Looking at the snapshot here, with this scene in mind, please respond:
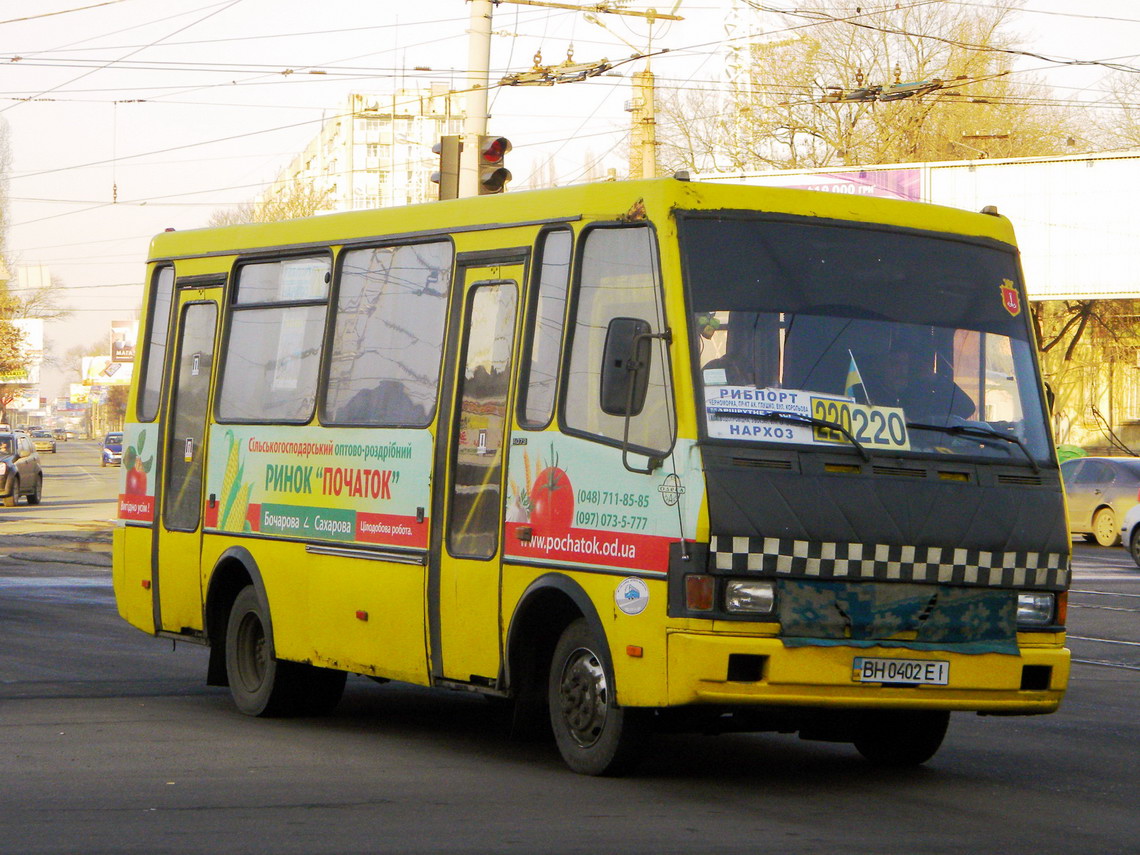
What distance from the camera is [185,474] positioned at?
39.4 feet

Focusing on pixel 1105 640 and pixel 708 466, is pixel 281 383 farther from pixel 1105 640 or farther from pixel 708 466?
pixel 1105 640

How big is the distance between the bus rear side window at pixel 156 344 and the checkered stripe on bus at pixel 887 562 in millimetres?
5850

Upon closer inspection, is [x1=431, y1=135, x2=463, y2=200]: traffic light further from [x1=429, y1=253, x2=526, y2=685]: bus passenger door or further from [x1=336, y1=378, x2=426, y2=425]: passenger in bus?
[x1=429, y1=253, x2=526, y2=685]: bus passenger door

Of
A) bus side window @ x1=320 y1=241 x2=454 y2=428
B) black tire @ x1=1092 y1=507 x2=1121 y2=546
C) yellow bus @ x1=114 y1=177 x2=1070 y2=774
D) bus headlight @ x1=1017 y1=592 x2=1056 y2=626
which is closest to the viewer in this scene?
yellow bus @ x1=114 y1=177 x2=1070 y2=774

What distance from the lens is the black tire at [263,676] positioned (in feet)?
36.0

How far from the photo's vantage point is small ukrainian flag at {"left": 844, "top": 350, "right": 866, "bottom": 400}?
8320 mm

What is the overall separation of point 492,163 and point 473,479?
30.4ft

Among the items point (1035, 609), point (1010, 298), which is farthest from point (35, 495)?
point (1035, 609)

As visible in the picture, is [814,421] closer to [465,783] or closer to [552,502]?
[552,502]

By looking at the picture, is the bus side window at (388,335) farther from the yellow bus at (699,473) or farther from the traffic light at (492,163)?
the traffic light at (492,163)

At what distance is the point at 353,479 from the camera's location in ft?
33.9

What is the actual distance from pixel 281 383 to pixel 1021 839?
5622mm

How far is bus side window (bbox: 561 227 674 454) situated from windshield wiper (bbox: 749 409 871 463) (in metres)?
0.44

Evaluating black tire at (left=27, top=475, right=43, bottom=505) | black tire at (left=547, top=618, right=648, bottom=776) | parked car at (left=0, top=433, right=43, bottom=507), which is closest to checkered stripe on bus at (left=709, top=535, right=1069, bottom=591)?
black tire at (left=547, top=618, right=648, bottom=776)
